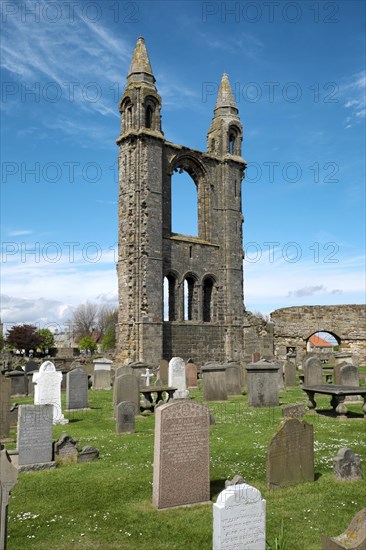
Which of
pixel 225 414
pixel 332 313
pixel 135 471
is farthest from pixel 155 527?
pixel 332 313

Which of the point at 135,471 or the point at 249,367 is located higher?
the point at 249,367

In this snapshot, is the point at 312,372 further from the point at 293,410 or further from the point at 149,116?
the point at 149,116

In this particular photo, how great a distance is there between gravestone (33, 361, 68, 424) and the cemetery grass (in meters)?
2.26

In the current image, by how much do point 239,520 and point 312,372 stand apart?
12.1m

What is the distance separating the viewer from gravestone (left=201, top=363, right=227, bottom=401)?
15.1 metres

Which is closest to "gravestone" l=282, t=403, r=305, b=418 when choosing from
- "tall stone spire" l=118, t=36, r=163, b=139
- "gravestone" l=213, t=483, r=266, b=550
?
"gravestone" l=213, t=483, r=266, b=550

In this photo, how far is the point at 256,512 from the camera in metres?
4.41

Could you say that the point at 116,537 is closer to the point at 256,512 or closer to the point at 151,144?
the point at 256,512

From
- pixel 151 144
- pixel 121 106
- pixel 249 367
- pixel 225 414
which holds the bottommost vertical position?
pixel 225 414

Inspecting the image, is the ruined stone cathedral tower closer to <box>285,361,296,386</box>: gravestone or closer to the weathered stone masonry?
the weathered stone masonry

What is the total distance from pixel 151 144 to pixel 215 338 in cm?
1133

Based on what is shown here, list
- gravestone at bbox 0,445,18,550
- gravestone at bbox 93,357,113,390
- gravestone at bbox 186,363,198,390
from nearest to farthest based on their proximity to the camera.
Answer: gravestone at bbox 0,445,18,550 → gravestone at bbox 186,363,198,390 → gravestone at bbox 93,357,113,390

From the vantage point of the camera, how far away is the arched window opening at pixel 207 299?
2934cm

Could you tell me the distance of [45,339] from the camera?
63.0m
